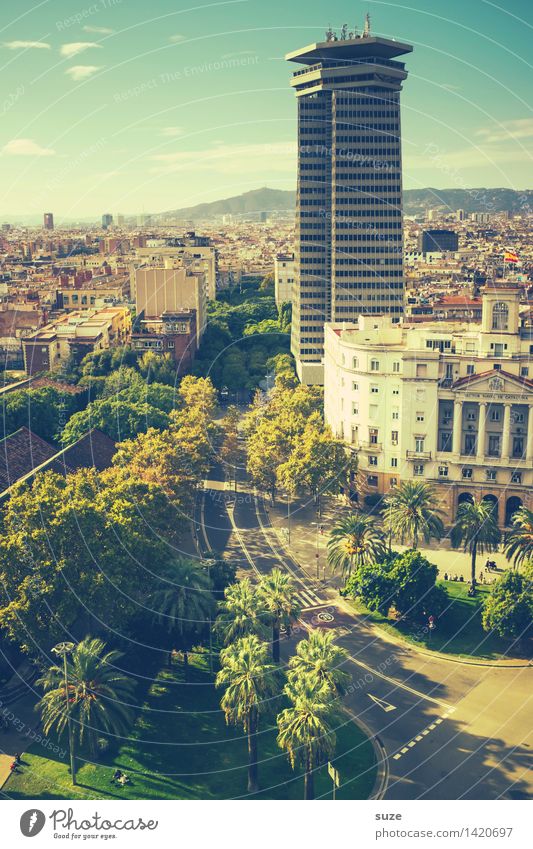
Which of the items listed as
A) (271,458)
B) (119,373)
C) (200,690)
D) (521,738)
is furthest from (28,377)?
(521,738)

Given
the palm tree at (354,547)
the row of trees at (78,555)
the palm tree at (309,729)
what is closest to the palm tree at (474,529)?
the palm tree at (354,547)

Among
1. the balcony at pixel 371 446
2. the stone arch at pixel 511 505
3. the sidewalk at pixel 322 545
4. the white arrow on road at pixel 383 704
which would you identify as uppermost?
the balcony at pixel 371 446

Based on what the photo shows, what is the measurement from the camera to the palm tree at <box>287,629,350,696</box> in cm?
5212

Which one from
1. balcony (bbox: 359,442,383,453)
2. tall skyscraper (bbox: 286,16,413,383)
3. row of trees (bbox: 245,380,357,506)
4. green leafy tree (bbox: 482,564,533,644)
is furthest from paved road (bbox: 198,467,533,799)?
tall skyscraper (bbox: 286,16,413,383)

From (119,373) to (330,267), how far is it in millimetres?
50171

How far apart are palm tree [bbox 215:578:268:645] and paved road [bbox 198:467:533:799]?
25.9ft

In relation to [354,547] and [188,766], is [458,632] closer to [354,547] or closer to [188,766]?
[354,547]

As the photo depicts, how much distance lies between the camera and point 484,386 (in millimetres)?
91438

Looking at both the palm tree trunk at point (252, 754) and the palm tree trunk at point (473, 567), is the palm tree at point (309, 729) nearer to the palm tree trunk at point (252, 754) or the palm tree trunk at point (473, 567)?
the palm tree trunk at point (252, 754)

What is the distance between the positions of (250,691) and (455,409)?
161 ft

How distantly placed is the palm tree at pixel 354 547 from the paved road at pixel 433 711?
3.40 meters

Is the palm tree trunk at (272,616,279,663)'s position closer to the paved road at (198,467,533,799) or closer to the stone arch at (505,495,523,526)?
the paved road at (198,467,533,799)
